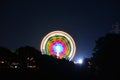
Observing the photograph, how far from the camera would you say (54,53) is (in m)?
67.8

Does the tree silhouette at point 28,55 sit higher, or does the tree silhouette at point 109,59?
the tree silhouette at point 28,55

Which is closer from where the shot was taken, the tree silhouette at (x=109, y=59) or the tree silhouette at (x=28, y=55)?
the tree silhouette at (x=109, y=59)

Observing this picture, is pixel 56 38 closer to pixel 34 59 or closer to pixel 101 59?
pixel 34 59

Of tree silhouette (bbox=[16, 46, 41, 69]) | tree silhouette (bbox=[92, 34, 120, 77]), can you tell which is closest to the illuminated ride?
tree silhouette (bbox=[16, 46, 41, 69])

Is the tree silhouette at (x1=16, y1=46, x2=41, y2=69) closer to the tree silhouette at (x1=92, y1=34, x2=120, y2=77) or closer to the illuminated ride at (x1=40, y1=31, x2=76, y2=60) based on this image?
the illuminated ride at (x1=40, y1=31, x2=76, y2=60)

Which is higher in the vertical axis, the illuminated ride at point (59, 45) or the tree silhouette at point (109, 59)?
the illuminated ride at point (59, 45)

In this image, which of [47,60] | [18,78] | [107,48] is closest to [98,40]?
[107,48]

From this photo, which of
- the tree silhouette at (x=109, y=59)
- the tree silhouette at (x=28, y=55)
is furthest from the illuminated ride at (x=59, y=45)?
the tree silhouette at (x=109, y=59)

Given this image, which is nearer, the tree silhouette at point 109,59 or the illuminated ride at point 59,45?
the tree silhouette at point 109,59

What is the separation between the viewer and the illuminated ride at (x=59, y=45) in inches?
2557

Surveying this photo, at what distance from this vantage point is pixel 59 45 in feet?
220

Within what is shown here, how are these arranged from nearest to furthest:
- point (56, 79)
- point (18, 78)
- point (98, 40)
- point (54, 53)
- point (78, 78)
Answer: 1. point (18, 78)
2. point (56, 79)
3. point (78, 78)
4. point (98, 40)
5. point (54, 53)

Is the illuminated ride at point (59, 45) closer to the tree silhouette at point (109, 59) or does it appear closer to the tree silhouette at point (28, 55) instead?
the tree silhouette at point (28, 55)

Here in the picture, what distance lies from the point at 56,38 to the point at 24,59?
894 centimetres
